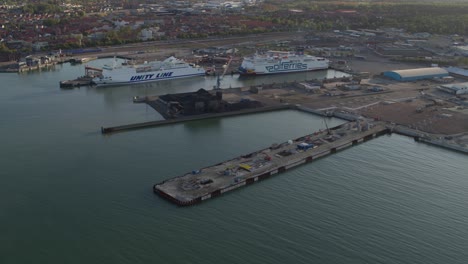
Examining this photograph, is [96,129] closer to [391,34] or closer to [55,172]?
[55,172]

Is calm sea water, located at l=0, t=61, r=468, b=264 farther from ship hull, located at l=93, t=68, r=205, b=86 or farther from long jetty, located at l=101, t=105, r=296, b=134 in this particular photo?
ship hull, located at l=93, t=68, r=205, b=86

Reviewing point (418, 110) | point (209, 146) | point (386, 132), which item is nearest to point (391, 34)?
point (418, 110)

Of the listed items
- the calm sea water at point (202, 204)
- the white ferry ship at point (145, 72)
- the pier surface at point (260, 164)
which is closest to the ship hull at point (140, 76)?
the white ferry ship at point (145, 72)

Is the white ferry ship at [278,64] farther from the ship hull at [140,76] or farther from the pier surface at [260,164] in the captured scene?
the pier surface at [260,164]

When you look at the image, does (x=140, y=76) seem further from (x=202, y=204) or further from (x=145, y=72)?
(x=202, y=204)

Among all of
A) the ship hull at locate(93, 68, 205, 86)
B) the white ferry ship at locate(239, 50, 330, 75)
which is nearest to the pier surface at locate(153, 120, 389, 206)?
the white ferry ship at locate(239, 50, 330, 75)
